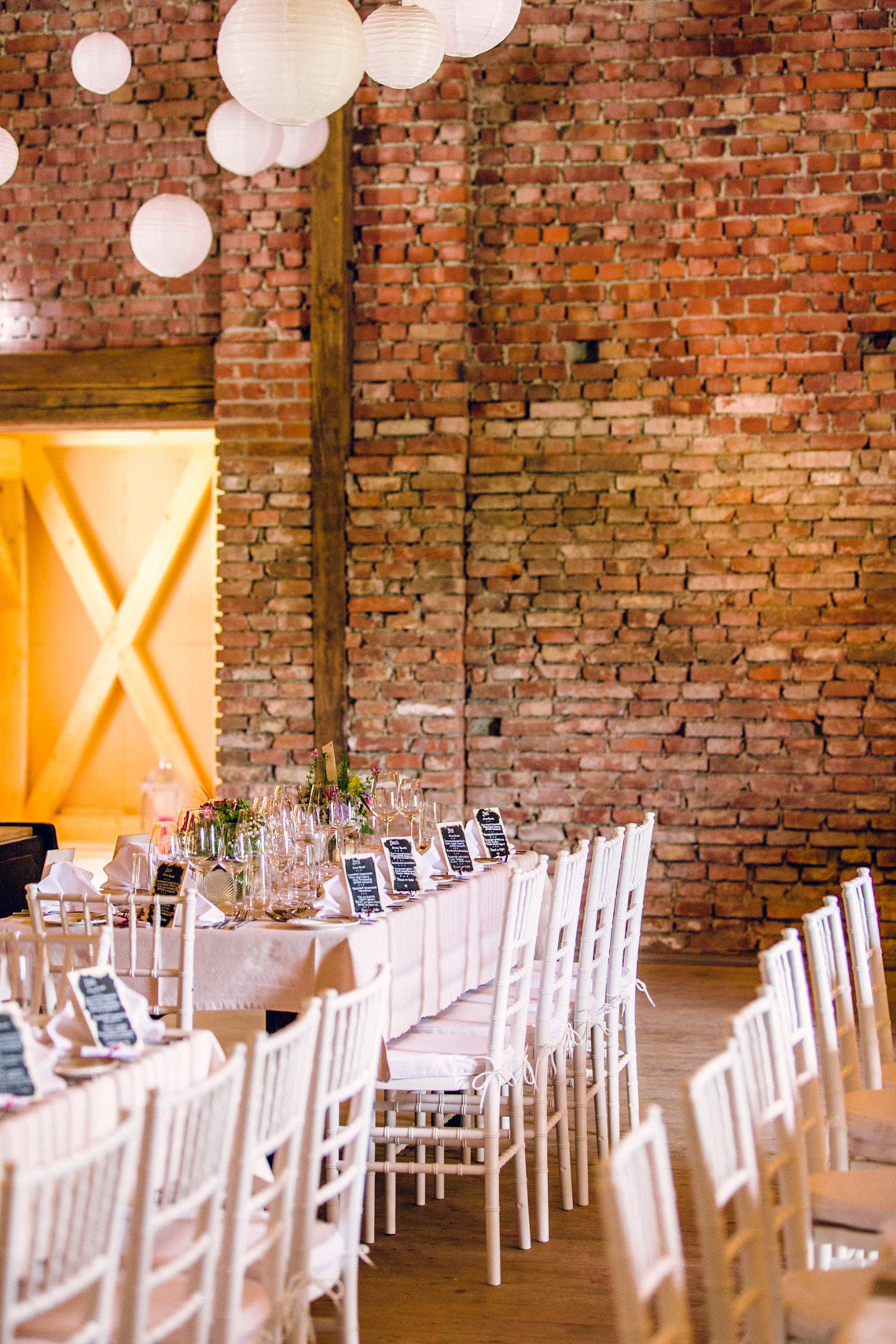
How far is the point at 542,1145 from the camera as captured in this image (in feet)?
11.7

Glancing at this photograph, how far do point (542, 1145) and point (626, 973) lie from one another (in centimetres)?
91

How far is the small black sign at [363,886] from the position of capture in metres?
3.68

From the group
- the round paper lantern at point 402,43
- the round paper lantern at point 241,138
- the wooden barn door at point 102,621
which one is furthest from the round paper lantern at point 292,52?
the wooden barn door at point 102,621

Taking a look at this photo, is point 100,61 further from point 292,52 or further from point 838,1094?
point 838,1094

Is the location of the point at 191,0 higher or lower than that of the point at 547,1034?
higher

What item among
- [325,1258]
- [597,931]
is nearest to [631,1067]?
[597,931]

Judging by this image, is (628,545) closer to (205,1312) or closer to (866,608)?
(866,608)

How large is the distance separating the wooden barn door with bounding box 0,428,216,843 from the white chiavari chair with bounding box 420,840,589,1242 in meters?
5.76

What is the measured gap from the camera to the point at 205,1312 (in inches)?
74.7

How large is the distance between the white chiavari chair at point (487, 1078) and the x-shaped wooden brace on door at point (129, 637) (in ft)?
20.0

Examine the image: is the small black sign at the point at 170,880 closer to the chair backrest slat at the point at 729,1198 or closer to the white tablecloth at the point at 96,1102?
the white tablecloth at the point at 96,1102

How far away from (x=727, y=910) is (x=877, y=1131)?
3.82 m

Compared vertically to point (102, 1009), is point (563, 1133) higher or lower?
lower

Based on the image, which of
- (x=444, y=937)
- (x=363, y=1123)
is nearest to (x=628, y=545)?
(x=444, y=937)
